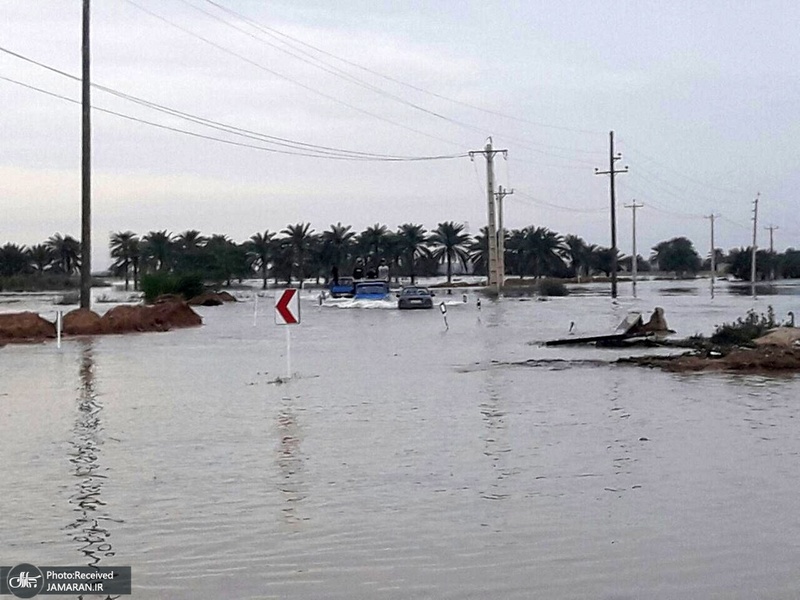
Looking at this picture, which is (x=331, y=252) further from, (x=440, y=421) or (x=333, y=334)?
(x=440, y=421)

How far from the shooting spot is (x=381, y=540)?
8562 mm

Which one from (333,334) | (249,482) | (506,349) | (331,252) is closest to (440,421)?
(249,482)

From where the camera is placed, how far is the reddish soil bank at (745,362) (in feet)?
72.9

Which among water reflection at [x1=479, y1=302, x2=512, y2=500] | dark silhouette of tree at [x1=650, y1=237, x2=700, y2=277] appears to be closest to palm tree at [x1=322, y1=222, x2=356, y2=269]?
dark silhouette of tree at [x1=650, y1=237, x2=700, y2=277]

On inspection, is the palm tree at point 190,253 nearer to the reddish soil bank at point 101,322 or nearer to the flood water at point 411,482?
the reddish soil bank at point 101,322

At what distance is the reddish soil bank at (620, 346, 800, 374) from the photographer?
2222 cm

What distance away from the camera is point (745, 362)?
22703mm

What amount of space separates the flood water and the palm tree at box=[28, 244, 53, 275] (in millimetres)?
121421

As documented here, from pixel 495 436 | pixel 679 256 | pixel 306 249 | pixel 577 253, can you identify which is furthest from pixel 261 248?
pixel 495 436

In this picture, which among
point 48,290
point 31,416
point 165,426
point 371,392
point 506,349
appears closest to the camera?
A: point 165,426

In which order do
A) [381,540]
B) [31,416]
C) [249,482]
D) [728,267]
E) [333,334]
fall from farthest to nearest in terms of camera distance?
[728,267], [333,334], [31,416], [249,482], [381,540]

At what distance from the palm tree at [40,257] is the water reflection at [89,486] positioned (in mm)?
125652

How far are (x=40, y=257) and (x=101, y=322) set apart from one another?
105m

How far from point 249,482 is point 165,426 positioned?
4.48 metres
